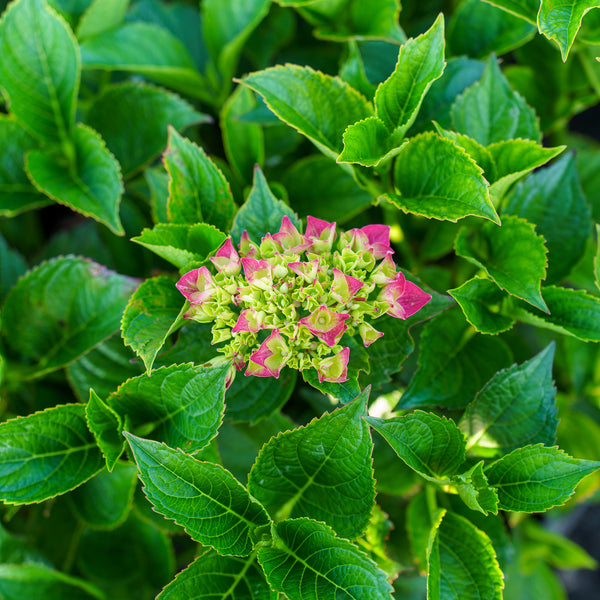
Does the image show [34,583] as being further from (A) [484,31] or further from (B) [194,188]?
(A) [484,31]

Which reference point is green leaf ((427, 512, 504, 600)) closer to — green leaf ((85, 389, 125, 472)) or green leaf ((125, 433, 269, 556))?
green leaf ((125, 433, 269, 556))

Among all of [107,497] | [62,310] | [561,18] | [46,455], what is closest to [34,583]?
[107,497]

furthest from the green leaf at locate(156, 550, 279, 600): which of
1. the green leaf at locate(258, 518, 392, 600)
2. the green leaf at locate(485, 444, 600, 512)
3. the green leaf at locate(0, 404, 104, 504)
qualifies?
the green leaf at locate(485, 444, 600, 512)

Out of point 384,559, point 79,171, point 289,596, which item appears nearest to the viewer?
point 289,596

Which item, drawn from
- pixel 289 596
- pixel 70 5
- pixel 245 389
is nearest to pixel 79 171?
pixel 70 5

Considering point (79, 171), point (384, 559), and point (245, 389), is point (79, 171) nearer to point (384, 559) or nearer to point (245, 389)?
point (245, 389)

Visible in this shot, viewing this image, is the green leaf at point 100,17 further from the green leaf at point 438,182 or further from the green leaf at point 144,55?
the green leaf at point 438,182

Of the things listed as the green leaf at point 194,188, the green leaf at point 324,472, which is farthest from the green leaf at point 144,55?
the green leaf at point 324,472
